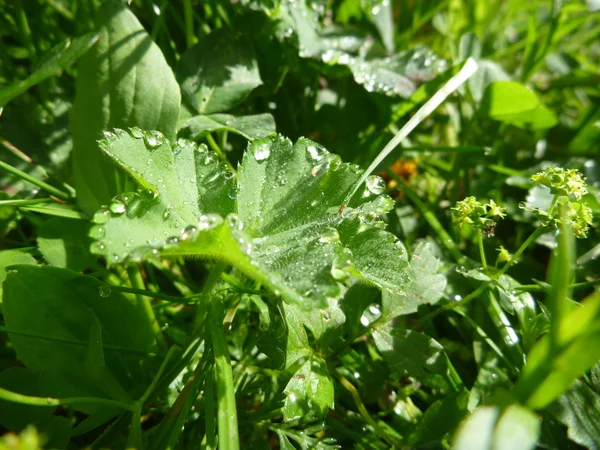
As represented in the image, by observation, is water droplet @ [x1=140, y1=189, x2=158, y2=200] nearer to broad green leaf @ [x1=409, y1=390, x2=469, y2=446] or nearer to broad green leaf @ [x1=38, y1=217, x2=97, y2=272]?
broad green leaf @ [x1=38, y1=217, x2=97, y2=272]

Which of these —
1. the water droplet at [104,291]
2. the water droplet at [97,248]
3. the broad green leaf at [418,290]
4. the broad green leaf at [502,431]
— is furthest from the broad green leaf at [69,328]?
the broad green leaf at [502,431]

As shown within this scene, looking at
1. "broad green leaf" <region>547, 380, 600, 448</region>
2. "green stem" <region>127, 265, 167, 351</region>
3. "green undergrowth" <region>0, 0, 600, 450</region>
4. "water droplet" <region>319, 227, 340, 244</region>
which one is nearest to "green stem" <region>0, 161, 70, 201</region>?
"green undergrowth" <region>0, 0, 600, 450</region>

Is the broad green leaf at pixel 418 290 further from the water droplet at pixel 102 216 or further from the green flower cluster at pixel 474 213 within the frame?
the water droplet at pixel 102 216

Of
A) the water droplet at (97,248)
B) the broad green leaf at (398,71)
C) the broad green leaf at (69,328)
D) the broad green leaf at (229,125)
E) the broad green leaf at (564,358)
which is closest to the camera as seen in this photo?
the broad green leaf at (564,358)

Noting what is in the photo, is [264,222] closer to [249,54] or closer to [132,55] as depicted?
[132,55]

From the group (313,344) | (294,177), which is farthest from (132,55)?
(313,344)

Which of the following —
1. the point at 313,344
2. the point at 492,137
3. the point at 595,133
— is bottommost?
the point at 595,133

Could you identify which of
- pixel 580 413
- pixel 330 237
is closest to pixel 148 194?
pixel 330 237
